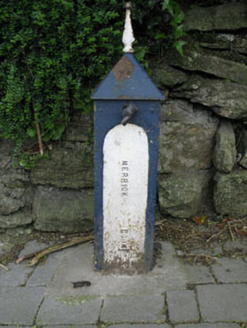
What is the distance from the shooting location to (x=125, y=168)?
2426 millimetres

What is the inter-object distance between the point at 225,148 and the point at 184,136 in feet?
1.38

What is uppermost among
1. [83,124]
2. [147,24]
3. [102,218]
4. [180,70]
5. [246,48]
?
[147,24]

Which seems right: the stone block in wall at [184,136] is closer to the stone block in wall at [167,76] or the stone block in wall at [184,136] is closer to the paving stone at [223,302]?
the stone block in wall at [167,76]

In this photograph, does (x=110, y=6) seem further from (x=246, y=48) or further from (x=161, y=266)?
(x=161, y=266)

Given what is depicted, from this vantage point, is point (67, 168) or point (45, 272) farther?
point (67, 168)

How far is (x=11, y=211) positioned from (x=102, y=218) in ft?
4.01

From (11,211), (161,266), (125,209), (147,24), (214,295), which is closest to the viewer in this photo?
(214,295)

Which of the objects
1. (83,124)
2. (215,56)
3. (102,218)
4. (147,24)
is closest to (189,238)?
(102,218)

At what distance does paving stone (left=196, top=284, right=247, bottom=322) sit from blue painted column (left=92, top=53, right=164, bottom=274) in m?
0.51

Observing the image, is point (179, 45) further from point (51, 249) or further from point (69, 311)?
point (69, 311)

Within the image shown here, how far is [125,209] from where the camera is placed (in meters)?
2.52

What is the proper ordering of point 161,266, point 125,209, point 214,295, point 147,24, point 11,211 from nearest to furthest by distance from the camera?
point 214,295, point 125,209, point 161,266, point 147,24, point 11,211

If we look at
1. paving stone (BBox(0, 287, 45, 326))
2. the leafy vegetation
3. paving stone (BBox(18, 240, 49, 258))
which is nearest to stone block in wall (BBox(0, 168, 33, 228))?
paving stone (BBox(18, 240, 49, 258))

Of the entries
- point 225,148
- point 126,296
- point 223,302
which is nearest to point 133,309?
point 126,296
